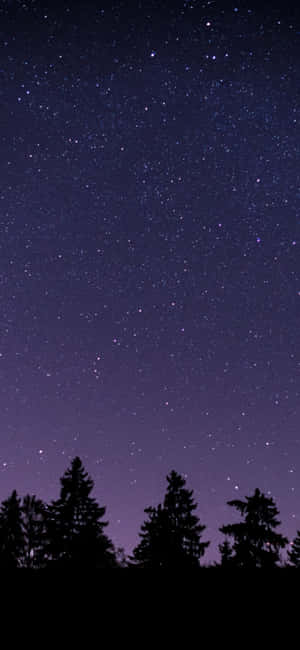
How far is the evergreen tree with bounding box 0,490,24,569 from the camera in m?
36.6

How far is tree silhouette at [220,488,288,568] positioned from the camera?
2342cm

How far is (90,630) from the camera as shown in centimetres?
611

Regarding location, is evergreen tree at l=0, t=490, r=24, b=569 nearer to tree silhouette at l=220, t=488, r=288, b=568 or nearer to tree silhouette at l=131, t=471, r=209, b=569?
tree silhouette at l=131, t=471, r=209, b=569

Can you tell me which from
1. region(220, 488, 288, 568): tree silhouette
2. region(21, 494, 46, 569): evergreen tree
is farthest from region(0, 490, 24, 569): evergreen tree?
region(220, 488, 288, 568): tree silhouette

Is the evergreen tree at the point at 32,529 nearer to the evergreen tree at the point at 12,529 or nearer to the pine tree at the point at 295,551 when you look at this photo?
the evergreen tree at the point at 12,529

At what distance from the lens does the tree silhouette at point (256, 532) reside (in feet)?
76.8

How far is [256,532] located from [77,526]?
13228 mm

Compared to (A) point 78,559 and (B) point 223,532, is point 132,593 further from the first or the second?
(A) point 78,559

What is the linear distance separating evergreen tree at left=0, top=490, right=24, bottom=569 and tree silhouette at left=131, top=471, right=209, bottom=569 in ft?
43.0

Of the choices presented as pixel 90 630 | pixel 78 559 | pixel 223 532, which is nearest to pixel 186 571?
pixel 90 630

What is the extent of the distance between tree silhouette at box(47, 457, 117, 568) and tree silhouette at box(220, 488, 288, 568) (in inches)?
352

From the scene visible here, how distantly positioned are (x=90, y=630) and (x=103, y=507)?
90.7ft

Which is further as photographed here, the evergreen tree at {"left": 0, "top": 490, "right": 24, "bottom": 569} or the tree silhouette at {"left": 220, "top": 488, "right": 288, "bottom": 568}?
the evergreen tree at {"left": 0, "top": 490, "right": 24, "bottom": 569}

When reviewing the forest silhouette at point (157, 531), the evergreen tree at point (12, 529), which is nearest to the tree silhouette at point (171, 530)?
the forest silhouette at point (157, 531)
